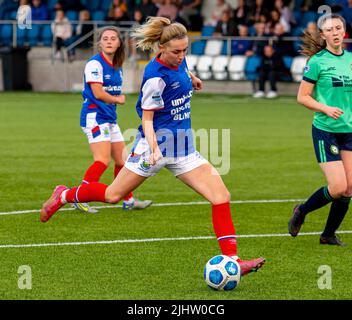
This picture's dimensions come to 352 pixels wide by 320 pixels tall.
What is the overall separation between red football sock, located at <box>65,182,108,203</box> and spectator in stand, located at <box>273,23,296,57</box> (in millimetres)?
23780

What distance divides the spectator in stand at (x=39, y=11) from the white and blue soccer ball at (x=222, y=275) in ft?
102

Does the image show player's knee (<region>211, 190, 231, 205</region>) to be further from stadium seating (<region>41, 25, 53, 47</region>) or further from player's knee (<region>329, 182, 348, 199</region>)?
stadium seating (<region>41, 25, 53, 47</region>)

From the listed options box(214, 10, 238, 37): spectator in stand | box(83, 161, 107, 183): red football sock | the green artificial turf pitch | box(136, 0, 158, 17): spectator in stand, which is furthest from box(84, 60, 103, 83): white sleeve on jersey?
box(136, 0, 158, 17): spectator in stand

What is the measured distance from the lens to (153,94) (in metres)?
9.18

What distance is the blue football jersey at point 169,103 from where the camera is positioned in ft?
30.2

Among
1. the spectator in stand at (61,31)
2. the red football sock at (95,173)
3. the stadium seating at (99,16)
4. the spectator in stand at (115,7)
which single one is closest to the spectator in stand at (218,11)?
the spectator in stand at (115,7)

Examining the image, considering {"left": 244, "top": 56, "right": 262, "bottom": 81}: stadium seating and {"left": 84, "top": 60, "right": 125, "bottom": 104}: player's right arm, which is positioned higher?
{"left": 84, "top": 60, "right": 125, "bottom": 104}: player's right arm

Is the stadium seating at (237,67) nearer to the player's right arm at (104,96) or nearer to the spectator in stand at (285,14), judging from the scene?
the spectator in stand at (285,14)

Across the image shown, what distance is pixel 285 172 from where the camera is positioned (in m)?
16.8

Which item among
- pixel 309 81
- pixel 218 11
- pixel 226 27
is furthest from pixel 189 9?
pixel 309 81

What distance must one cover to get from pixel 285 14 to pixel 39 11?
375 inches

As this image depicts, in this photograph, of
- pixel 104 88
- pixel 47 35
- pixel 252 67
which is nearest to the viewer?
A: pixel 104 88

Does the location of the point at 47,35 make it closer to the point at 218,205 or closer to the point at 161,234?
the point at 161,234

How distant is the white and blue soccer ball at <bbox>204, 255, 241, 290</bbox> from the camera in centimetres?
867
